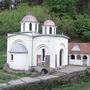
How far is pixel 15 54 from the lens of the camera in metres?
45.7

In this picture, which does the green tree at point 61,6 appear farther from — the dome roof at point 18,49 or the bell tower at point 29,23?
the dome roof at point 18,49

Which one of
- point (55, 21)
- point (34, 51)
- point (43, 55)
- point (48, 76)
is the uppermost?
point (55, 21)

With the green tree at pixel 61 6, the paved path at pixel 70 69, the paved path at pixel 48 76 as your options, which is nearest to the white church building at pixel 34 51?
the paved path at pixel 70 69

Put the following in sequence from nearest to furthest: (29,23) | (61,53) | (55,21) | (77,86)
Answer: (77,86) < (29,23) < (61,53) < (55,21)

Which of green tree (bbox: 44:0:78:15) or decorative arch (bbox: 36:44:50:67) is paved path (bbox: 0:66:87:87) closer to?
decorative arch (bbox: 36:44:50:67)

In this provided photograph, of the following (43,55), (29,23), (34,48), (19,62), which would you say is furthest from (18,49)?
(29,23)

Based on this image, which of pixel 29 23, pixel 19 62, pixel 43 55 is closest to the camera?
pixel 19 62

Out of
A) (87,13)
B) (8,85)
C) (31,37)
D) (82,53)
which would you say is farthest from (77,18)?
(8,85)

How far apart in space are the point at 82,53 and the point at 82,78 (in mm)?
6836

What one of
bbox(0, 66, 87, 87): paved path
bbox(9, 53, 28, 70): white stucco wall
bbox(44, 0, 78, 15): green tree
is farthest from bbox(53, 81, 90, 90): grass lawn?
bbox(44, 0, 78, 15): green tree

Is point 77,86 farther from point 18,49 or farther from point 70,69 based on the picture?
point 18,49

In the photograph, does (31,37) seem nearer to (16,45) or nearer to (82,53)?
(16,45)

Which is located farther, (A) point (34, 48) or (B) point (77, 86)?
(A) point (34, 48)

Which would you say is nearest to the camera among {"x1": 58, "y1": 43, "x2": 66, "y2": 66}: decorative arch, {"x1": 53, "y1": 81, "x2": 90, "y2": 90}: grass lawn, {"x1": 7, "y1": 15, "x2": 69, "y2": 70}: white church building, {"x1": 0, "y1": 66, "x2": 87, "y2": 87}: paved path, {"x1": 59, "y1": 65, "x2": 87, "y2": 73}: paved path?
{"x1": 0, "y1": 66, "x2": 87, "y2": 87}: paved path
